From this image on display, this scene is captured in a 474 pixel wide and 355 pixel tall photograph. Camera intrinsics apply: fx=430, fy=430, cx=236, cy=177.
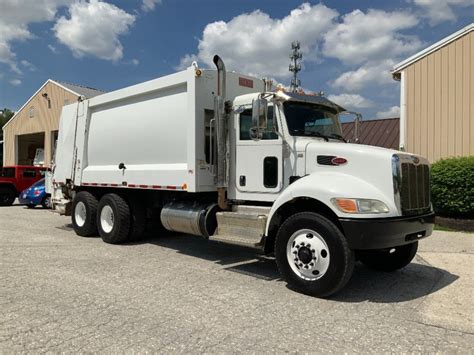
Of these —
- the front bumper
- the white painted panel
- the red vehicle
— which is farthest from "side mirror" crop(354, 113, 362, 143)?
the red vehicle

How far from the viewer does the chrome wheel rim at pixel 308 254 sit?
17.0ft

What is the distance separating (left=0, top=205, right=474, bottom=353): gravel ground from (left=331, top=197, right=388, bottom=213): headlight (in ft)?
3.65

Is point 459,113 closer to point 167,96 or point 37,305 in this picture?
point 167,96

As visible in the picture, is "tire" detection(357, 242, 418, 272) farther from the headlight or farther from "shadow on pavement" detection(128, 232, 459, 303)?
the headlight

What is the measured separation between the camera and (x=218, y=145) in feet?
22.7

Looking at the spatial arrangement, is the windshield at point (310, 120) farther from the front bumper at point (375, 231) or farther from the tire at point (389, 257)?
the tire at point (389, 257)

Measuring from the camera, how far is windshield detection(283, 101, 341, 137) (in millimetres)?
6199

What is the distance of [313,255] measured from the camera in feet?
17.2

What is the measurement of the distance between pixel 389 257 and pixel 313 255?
188cm

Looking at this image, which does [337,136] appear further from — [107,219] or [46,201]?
[46,201]

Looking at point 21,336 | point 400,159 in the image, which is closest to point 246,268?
point 400,159

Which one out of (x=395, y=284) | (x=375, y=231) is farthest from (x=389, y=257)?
(x=375, y=231)

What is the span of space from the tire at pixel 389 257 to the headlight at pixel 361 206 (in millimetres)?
1474

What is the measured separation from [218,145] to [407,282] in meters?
3.47
